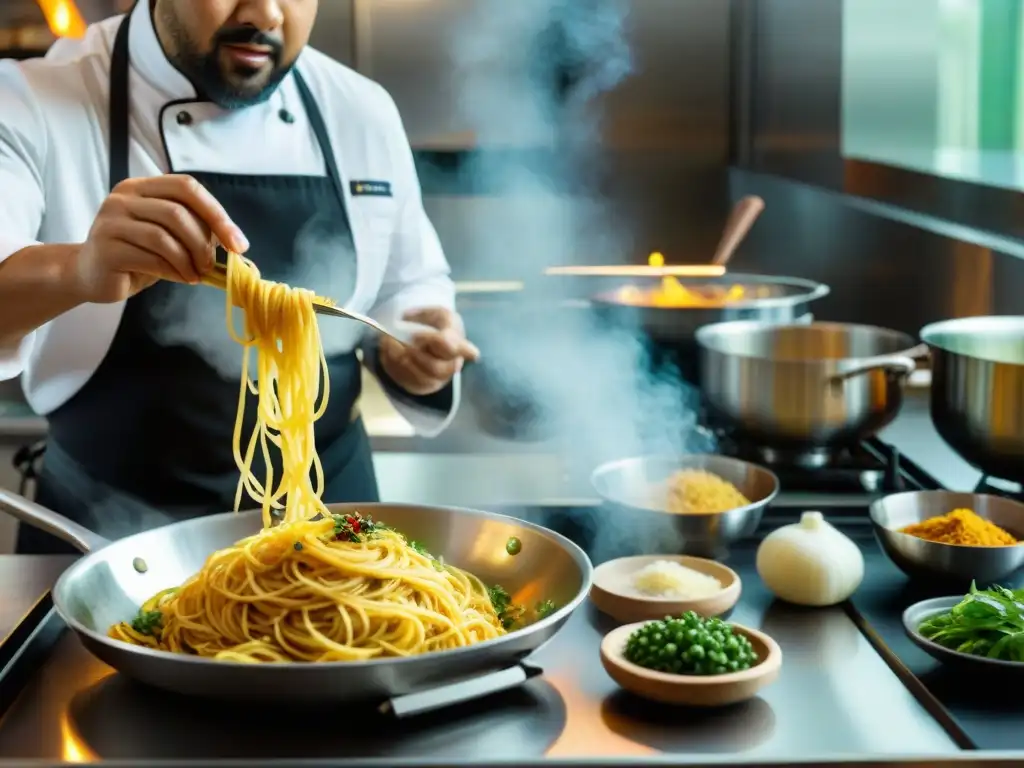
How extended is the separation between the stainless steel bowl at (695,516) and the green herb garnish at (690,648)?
37cm

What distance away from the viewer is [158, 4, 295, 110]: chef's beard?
2.13 metres

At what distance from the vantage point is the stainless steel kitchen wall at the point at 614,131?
4.23 m

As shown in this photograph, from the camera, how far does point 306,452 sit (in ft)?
5.66

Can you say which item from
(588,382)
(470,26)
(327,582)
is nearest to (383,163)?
(588,382)

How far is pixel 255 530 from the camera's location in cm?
171

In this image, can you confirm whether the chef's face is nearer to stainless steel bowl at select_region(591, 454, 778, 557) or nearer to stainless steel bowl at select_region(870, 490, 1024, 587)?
stainless steel bowl at select_region(591, 454, 778, 557)

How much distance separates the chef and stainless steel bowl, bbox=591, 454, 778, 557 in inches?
13.2

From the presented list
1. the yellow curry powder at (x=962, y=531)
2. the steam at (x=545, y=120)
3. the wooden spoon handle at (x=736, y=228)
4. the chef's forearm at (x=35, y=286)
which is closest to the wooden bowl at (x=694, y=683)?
the yellow curry powder at (x=962, y=531)

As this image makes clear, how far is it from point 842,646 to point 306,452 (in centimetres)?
77

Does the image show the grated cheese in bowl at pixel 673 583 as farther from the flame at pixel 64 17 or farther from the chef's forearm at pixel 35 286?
the flame at pixel 64 17

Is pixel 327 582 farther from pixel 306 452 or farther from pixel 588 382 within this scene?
pixel 588 382

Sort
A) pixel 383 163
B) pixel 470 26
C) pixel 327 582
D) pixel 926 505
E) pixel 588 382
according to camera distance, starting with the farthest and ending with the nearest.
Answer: pixel 470 26 < pixel 588 382 < pixel 383 163 < pixel 926 505 < pixel 327 582

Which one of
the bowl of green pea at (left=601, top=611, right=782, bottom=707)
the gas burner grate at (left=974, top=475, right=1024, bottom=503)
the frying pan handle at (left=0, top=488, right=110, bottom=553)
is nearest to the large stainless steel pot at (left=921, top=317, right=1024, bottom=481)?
the gas burner grate at (left=974, top=475, right=1024, bottom=503)

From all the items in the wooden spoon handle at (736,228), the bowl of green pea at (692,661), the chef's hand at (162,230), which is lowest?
the bowl of green pea at (692,661)
